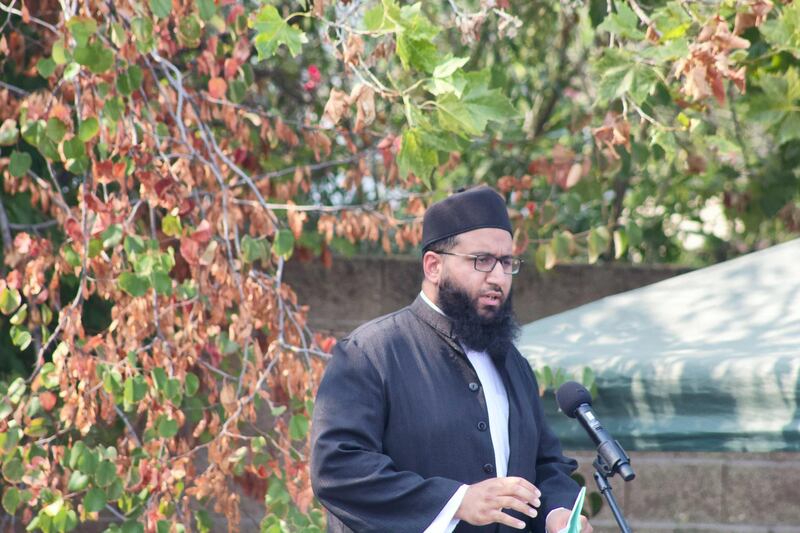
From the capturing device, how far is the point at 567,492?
10.6 feet

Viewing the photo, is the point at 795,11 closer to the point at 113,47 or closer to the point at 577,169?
the point at 577,169

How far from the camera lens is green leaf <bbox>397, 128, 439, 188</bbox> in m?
3.97

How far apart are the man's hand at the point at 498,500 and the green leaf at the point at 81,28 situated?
187 cm

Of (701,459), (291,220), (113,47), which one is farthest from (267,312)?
(701,459)

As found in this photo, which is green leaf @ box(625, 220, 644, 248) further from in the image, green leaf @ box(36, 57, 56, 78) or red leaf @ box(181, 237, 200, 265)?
green leaf @ box(36, 57, 56, 78)

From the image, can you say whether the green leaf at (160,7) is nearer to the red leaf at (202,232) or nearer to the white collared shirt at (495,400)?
the red leaf at (202,232)

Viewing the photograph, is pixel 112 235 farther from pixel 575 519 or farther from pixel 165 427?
pixel 575 519

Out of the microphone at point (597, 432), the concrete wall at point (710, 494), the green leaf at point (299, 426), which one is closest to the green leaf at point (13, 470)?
the green leaf at point (299, 426)

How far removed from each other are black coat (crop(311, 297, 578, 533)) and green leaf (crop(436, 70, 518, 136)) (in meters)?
0.71

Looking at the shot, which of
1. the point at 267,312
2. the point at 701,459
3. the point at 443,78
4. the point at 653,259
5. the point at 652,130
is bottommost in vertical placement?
the point at 701,459

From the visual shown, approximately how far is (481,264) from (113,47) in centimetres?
179

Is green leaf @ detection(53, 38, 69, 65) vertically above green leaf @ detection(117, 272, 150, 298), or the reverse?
green leaf @ detection(53, 38, 69, 65)

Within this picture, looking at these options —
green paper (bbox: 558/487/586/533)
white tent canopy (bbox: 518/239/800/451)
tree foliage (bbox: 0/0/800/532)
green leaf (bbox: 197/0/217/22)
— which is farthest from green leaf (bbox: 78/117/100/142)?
green paper (bbox: 558/487/586/533)

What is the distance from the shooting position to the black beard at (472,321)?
3203 mm
